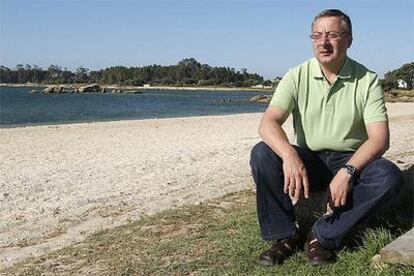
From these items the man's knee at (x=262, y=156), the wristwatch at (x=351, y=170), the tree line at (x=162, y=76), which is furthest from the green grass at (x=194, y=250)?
the tree line at (x=162, y=76)

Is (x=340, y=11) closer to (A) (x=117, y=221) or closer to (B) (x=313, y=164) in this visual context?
(B) (x=313, y=164)

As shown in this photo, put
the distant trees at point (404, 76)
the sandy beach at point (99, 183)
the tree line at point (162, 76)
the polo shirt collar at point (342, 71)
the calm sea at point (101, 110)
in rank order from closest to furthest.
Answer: the polo shirt collar at point (342, 71), the sandy beach at point (99, 183), the calm sea at point (101, 110), the distant trees at point (404, 76), the tree line at point (162, 76)

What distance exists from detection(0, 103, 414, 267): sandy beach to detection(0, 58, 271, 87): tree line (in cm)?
15662

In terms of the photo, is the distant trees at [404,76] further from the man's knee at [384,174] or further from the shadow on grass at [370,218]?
the man's knee at [384,174]

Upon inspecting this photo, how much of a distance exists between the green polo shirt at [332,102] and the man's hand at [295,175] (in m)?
0.38

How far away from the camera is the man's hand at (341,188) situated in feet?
11.6

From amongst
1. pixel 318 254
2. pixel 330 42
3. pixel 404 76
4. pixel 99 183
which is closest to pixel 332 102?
pixel 330 42

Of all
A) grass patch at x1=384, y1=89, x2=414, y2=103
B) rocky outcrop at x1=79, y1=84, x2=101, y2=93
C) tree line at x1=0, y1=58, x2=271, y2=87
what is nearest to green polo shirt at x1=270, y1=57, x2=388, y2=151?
grass patch at x1=384, y1=89, x2=414, y2=103

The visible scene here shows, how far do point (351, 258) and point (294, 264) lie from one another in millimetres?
354

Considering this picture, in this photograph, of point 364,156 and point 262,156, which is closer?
point 364,156

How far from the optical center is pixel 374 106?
3.77 metres

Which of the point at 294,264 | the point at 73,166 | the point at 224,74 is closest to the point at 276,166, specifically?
the point at 294,264

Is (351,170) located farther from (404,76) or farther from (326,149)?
(404,76)

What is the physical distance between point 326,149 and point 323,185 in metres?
0.30
